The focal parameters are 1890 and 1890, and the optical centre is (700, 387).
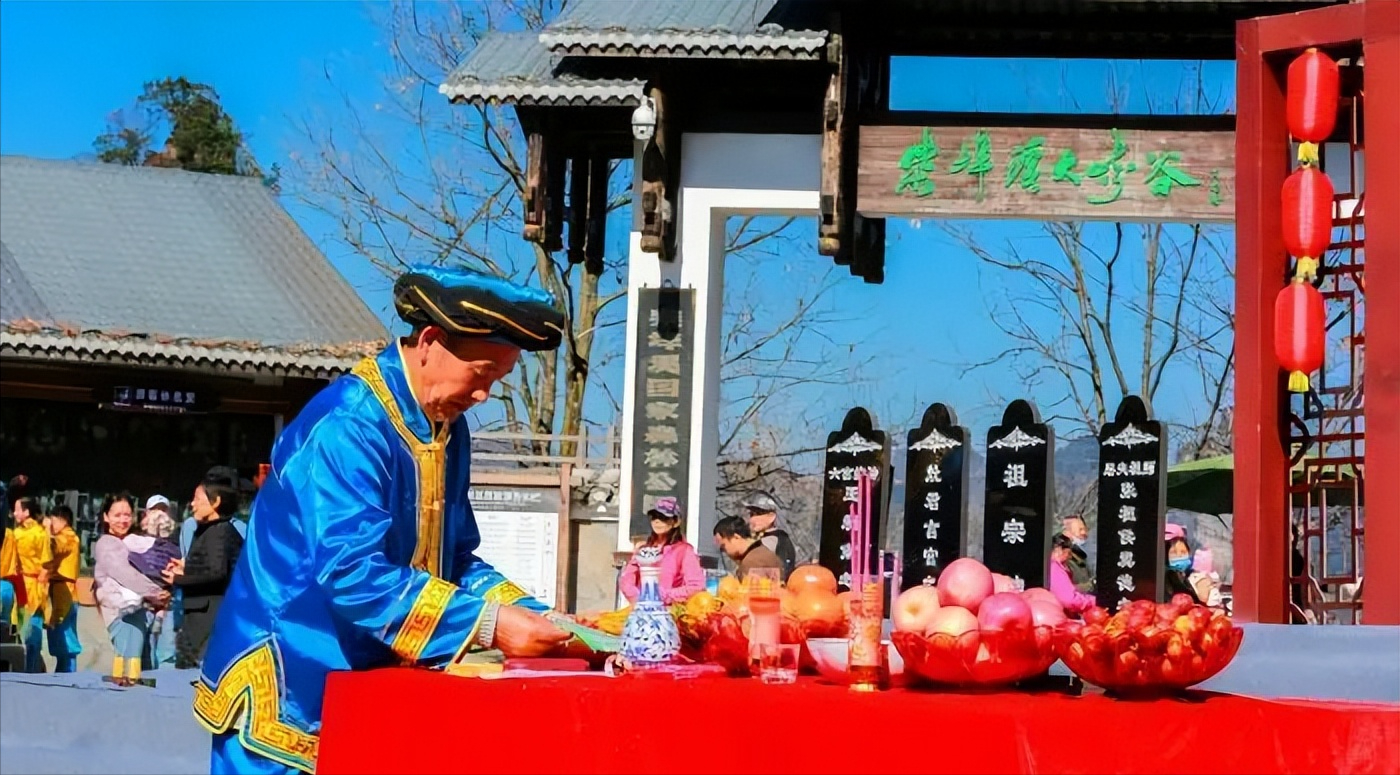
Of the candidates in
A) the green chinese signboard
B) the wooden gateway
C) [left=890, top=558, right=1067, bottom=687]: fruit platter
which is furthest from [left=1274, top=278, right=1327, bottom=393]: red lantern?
[left=890, top=558, right=1067, bottom=687]: fruit platter

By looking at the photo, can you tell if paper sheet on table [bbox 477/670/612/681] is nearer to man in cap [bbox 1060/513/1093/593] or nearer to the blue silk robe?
the blue silk robe

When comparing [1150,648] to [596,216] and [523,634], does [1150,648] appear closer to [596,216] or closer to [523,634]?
[523,634]

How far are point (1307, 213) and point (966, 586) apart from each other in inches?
220

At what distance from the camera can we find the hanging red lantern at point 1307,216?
25.4 feet

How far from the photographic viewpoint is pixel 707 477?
12125mm

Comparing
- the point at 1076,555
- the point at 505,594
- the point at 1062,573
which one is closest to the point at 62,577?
the point at 1062,573

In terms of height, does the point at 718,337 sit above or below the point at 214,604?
above

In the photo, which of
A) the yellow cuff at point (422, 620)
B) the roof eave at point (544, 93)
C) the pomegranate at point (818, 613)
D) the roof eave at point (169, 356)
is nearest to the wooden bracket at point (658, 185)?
the roof eave at point (544, 93)

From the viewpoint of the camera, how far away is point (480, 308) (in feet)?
9.24

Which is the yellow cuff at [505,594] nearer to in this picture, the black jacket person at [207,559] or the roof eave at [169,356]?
the black jacket person at [207,559]

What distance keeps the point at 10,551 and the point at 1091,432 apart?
1588 centimetres

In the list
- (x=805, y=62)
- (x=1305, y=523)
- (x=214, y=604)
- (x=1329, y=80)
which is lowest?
(x=214, y=604)

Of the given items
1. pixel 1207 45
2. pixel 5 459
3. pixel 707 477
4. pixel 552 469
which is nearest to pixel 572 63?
pixel 707 477

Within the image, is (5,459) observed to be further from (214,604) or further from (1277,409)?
(1277,409)
